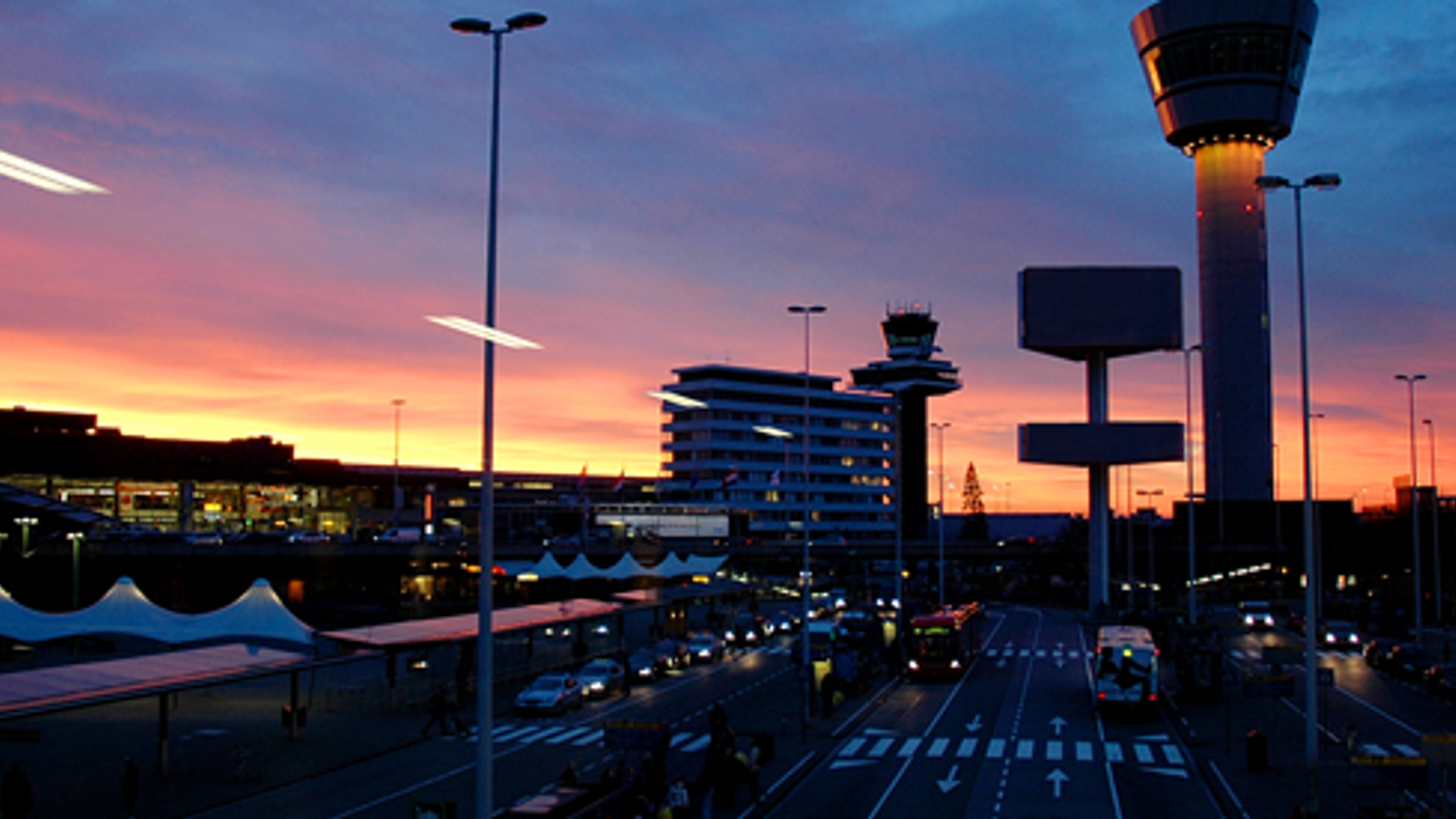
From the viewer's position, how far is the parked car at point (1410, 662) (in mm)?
51906

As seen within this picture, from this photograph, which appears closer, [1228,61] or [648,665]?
[648,665]

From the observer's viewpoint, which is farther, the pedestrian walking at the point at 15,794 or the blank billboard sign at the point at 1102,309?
the blank billboard sign at the point at 1102,309

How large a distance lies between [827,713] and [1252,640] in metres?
44.6

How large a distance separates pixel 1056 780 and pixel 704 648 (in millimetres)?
33978

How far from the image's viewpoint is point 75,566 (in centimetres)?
7031

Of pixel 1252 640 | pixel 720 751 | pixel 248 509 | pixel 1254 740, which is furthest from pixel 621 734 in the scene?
pixel 248 509

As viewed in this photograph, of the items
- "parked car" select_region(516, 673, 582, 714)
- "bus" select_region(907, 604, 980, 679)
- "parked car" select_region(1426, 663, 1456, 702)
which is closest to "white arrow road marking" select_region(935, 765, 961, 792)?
"parked car" select_region(516, 673, 582, 714)

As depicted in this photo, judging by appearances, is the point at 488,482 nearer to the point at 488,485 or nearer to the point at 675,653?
the point at 488,485

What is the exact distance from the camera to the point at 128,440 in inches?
5906

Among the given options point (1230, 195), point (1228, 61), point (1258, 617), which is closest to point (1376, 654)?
point (1258, 617)

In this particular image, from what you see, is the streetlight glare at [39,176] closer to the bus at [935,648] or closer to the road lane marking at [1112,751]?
the road lane marking at [1112,751]

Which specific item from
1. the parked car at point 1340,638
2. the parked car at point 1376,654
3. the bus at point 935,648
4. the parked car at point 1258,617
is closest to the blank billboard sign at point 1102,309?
the parked car at point 1340,638

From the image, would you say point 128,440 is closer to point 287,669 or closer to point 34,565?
point 34,565

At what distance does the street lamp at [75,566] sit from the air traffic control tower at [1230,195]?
361 ft
